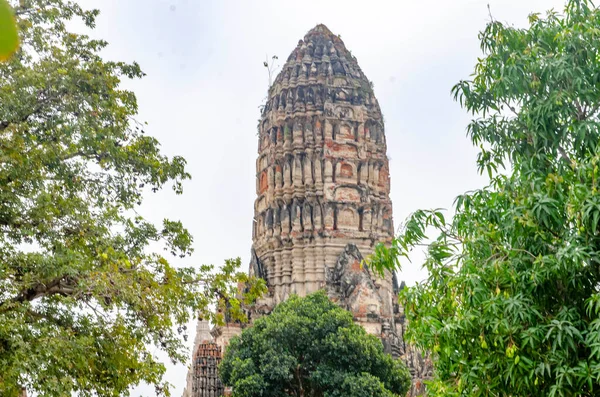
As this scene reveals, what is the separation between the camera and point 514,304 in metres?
7.10

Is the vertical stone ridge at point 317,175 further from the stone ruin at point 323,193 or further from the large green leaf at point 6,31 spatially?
the large green leaf at point 6,31

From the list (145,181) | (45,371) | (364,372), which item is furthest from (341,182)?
(45,371)

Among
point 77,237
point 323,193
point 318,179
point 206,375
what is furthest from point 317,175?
point 77,237

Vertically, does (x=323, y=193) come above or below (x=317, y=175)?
below

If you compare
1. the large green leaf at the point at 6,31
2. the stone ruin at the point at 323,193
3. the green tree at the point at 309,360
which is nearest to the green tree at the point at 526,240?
the large green leaf at the point at 6,31

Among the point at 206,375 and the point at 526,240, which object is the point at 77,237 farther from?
the point at 206,375

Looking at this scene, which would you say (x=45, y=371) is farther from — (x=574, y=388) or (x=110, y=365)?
(x=574, y=388)

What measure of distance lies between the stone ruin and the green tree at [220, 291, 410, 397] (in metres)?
5.66

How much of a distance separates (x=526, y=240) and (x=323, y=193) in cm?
2448

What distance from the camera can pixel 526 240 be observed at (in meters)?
7.73

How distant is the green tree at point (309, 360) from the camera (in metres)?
21.9

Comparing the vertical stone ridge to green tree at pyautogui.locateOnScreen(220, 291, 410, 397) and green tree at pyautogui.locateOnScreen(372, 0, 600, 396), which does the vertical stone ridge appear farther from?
green tree at pyautogui.locateOnScreen(372, 0, 600, 396)

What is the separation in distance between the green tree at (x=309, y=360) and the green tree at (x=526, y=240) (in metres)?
13.7

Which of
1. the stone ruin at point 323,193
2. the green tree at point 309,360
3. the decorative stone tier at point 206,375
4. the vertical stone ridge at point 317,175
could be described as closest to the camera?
the green tree at point 309,360
